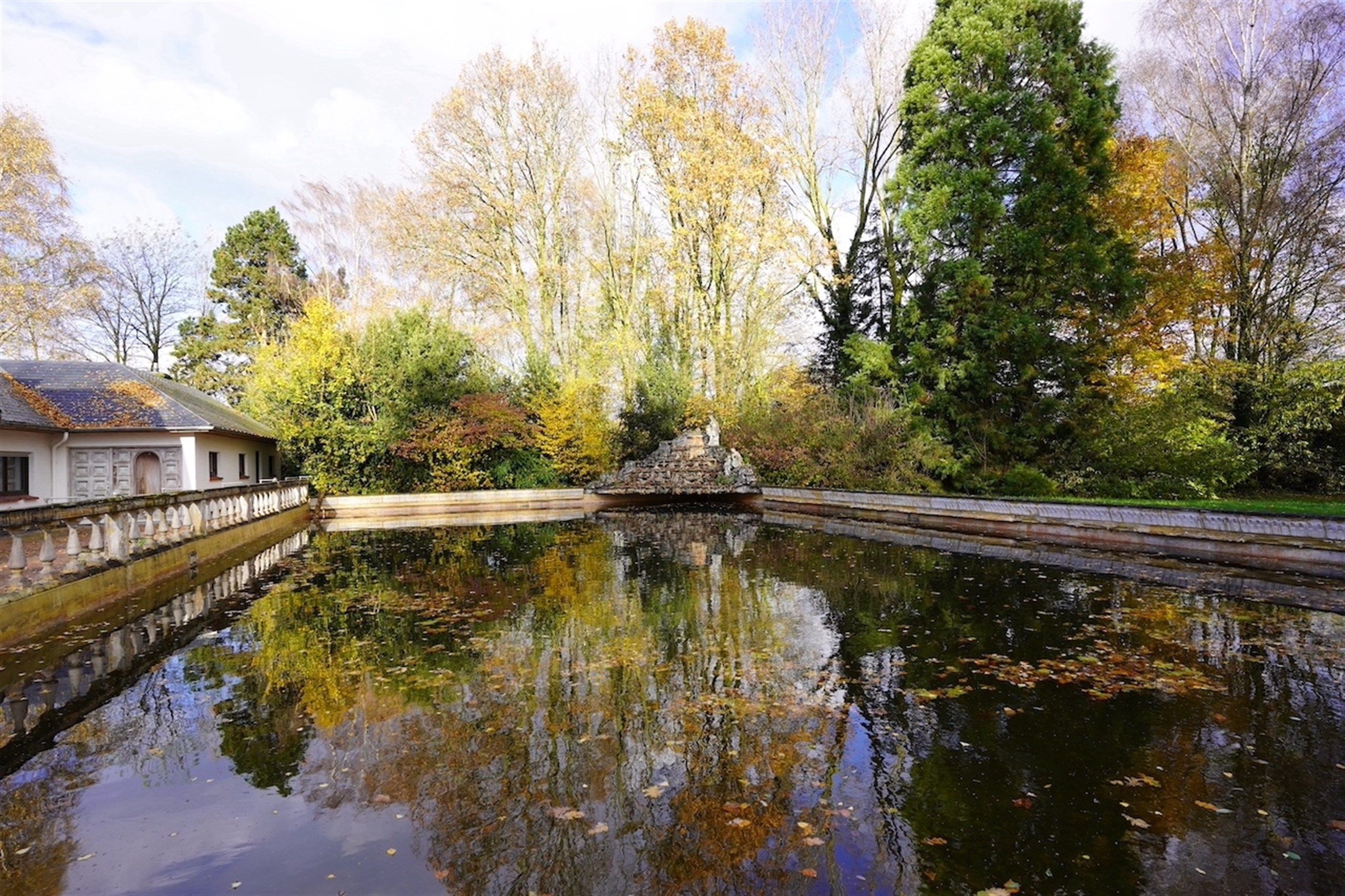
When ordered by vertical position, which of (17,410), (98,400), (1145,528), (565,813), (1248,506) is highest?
(98,400)

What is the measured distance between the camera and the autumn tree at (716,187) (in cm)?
2636

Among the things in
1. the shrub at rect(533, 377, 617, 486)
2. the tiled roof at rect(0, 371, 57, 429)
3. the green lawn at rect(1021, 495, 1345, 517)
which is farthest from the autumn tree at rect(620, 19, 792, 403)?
the tiled roof at rect(0, 371, 57, 429)

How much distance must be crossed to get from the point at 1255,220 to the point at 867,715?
22.7m

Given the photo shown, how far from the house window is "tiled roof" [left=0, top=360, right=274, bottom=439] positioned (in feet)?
3.77

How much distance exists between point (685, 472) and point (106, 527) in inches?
779

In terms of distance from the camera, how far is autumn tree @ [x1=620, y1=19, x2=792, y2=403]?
2636cm

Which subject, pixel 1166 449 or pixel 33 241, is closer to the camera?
pixel 1166 449

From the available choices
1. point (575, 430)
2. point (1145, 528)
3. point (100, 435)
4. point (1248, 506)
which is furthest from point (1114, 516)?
point (100, 435)

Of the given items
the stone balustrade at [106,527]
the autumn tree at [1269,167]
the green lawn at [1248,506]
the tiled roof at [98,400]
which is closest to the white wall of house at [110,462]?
the tiled roof at [98,400]

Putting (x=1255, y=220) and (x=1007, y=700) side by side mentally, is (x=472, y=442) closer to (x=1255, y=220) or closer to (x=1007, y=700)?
(x=1007, y=700)

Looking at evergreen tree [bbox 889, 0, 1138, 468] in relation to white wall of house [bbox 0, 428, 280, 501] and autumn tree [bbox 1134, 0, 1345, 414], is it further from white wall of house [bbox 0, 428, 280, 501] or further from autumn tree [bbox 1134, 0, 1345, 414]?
white wall of house [bbox 0, 428, 280, 501]

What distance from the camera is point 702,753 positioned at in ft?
14.4

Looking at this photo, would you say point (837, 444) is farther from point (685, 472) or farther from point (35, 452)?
point (35, 452)

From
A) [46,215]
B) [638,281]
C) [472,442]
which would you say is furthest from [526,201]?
[46,215]
